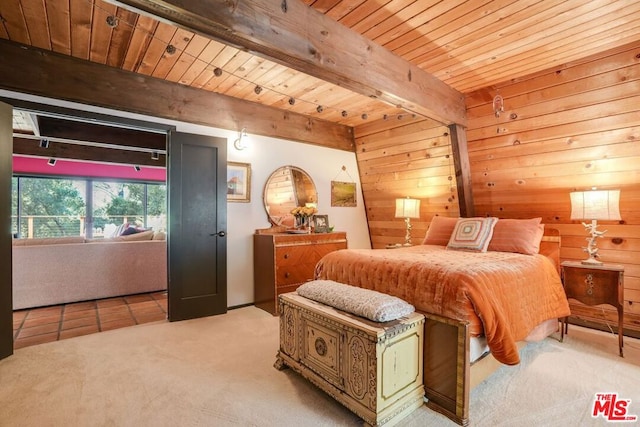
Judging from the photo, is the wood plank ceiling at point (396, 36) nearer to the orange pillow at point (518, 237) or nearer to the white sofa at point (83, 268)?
the orange pillow at point (518, 237)

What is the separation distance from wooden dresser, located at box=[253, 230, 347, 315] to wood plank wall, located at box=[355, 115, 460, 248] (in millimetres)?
1280

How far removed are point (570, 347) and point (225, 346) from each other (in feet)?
9.46

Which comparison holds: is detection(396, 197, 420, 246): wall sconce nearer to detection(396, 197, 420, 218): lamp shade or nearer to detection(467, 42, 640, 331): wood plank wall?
detection(396, 197, 420, 218): lamp shade

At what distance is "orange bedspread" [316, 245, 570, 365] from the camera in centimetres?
183

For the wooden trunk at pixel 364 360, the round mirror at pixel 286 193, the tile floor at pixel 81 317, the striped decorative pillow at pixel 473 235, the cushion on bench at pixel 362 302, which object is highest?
the round mirror at pixel 286 193

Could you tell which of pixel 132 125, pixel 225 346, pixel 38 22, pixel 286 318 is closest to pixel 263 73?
pixel 132 125

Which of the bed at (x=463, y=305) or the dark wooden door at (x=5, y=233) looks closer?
the bed at (x=463, y=305)

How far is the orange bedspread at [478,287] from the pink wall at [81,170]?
5833mm

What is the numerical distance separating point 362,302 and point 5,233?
272 cm

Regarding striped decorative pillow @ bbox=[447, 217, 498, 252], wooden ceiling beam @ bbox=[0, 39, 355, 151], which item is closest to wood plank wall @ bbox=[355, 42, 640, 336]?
striped decorative pillow @ bbox=[447, 217, 498, 252]

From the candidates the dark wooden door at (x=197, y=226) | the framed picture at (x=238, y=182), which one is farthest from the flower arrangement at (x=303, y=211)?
the dark wooden door at (x=197, y=226)

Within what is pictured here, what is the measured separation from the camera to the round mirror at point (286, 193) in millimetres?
4094

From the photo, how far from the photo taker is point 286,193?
14.0 ft

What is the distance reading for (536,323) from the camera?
2.32 meters
